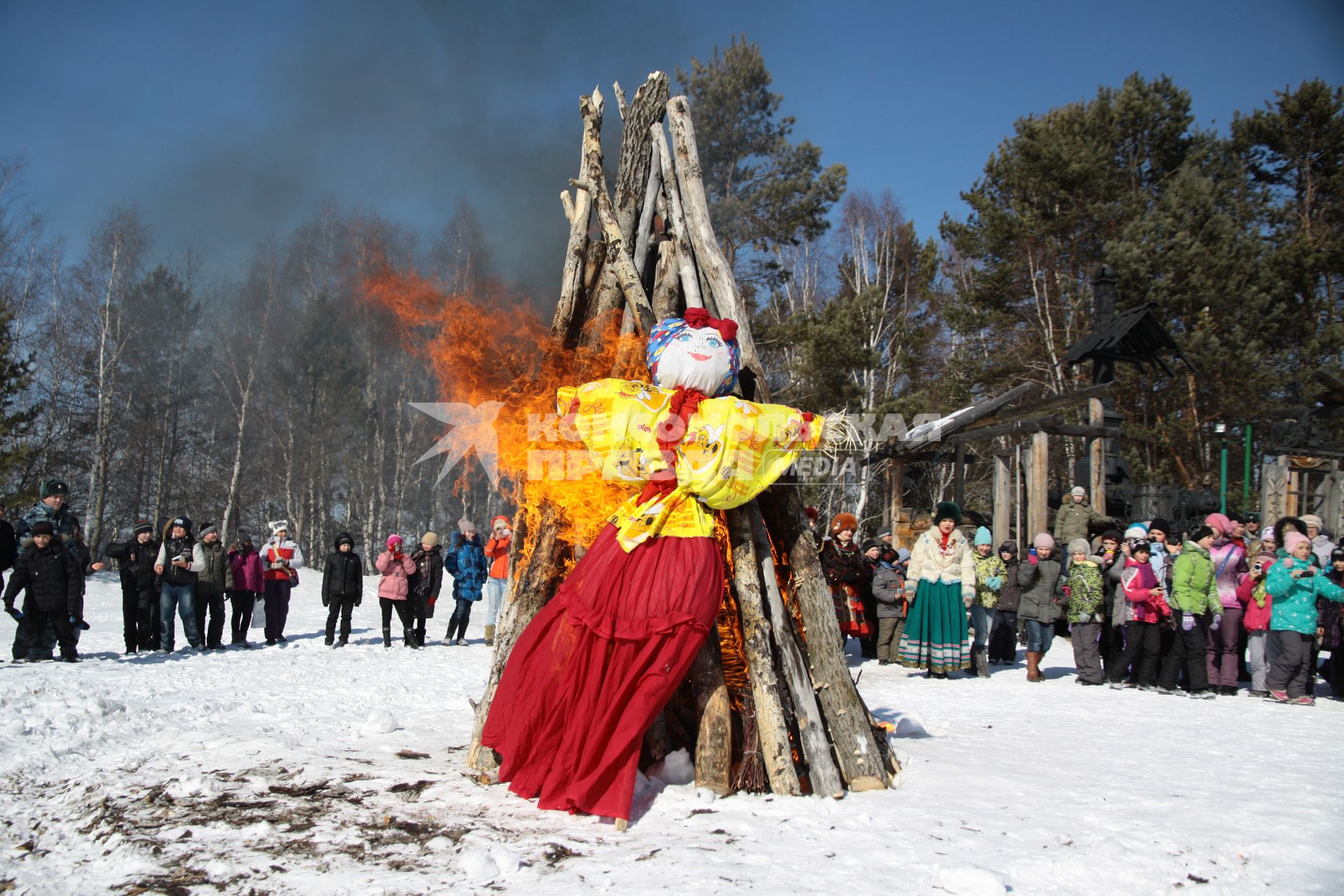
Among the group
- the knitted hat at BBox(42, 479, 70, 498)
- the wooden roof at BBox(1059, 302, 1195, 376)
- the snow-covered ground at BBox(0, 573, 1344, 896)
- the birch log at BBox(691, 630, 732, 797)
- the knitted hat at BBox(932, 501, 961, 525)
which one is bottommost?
the snow-covered ground at BBox(0, 573, 1344, 896)

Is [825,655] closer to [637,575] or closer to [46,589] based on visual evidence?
[637,575]

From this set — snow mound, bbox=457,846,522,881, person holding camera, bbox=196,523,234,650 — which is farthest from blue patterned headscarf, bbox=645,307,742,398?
person holding camera, bbox=196,523,234,650

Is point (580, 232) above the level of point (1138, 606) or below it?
above

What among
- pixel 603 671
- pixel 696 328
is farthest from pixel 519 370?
pixel 603 671

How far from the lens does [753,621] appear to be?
4234 millimetres

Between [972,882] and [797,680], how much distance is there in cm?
139

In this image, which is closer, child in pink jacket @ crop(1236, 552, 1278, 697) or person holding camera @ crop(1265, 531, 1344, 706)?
person holding camera @ crop(1265, 531, 1344, 706)

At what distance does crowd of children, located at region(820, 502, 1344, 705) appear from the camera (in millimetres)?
7840

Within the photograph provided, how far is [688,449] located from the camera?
426 centimetres

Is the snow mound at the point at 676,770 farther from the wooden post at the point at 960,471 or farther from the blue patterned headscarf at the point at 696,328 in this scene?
the wooden post at the point at 960,471

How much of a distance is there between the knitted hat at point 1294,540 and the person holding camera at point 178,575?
152 centimetres

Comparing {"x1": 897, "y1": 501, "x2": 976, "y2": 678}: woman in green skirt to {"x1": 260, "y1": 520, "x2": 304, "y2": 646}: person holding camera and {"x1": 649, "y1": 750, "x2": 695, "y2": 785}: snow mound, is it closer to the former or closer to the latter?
{"x1": 649, "y1": 750, "x2": 695, "y2": 785}: snow mound

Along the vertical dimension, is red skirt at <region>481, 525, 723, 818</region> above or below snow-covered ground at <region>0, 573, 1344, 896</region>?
above

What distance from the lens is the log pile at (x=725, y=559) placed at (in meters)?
4.11
